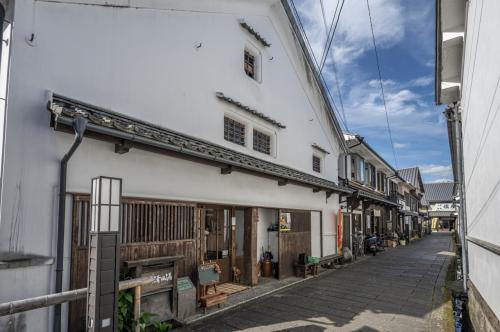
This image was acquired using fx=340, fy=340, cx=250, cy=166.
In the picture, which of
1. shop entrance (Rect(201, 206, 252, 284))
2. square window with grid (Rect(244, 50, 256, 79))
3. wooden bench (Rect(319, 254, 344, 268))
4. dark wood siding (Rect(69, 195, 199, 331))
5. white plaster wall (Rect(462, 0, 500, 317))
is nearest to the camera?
white plaster wall (Rect(462, 0, 500, 317))

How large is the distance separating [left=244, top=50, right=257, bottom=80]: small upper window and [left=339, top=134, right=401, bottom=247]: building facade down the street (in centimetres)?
830

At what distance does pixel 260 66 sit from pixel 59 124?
7.62m

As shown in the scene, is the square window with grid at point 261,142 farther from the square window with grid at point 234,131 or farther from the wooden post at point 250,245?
the wooden post at point 250,245

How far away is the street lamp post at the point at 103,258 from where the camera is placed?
3893mm

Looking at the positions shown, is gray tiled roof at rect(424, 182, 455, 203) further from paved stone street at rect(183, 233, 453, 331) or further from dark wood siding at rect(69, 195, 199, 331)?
dark wood siding at rect(69, 195, 199, 331)

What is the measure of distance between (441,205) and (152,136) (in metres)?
74.2

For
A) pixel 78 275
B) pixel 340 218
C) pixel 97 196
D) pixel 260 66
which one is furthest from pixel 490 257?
pixel 340 218

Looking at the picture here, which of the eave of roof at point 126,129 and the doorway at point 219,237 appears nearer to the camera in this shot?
the eave of roof at point 126,129

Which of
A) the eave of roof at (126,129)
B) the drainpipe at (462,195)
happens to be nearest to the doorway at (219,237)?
the eave of roof at (126,129)

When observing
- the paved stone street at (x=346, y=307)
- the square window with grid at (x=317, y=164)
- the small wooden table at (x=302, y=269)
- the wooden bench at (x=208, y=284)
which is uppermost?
the square window with grid at (x=317, y=164)

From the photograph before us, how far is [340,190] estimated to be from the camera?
48.2 ft

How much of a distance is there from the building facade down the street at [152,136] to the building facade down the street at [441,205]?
63.6m

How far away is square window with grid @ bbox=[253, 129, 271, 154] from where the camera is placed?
1104 cm

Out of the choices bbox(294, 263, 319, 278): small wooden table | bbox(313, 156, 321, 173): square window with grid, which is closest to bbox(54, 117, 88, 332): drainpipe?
bbox(294, 263, 319, 278): small wooden table
